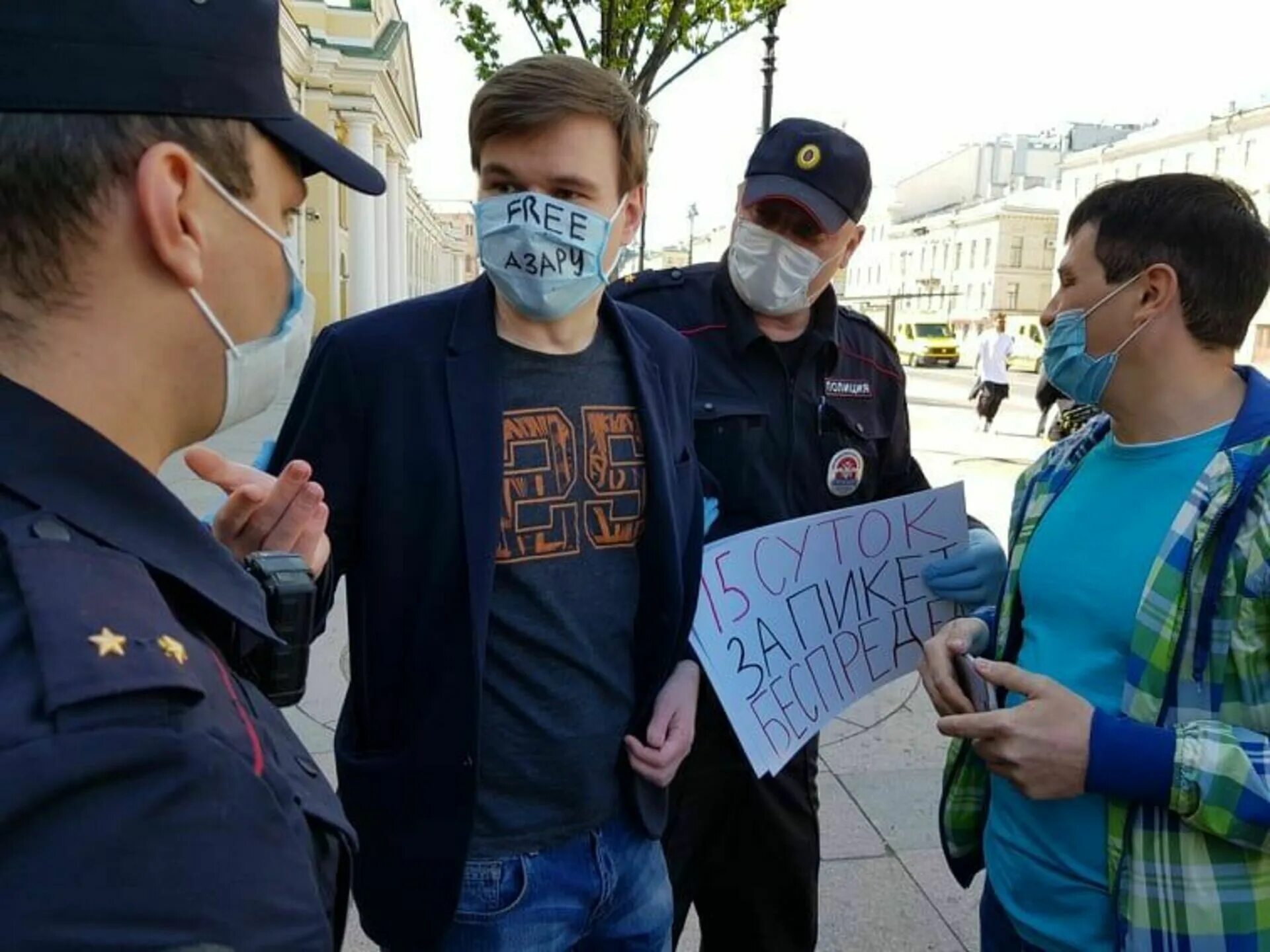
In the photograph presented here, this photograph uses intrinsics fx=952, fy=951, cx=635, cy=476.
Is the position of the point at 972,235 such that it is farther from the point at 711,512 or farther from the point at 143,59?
the point at 143,59

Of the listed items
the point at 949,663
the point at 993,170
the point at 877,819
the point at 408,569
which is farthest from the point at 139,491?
the point at 993,170

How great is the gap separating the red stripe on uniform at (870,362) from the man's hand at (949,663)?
760 mm

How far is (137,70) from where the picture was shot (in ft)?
2.80

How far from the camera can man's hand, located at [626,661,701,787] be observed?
1774 mm

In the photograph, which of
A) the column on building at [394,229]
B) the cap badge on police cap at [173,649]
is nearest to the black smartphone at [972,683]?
the cap badge on police cap at [173,649]

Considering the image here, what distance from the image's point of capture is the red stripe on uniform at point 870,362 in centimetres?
248

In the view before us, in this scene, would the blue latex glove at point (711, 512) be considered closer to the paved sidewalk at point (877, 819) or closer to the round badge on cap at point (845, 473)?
the round badge on cap at point (845, 473)

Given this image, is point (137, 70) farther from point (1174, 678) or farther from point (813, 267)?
point (813, 267)

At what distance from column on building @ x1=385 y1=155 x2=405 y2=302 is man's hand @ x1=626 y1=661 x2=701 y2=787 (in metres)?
32.4

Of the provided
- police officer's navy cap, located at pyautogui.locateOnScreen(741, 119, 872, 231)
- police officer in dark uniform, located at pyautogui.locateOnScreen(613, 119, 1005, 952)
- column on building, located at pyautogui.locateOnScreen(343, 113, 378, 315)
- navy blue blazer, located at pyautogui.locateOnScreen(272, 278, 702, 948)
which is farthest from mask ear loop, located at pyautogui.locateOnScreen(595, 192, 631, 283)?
column on building, located at pyautogui.locateOnScreen(343, 113, 378, 315)

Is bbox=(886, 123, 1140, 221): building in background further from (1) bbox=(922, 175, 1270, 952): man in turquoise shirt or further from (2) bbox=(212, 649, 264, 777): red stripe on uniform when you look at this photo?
(2) bbox=(212, 649, 264, 777): red stripe on uniform

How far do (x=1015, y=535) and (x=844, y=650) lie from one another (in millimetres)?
544

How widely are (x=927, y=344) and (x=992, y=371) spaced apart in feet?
87.0

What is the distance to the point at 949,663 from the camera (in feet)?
6.14
